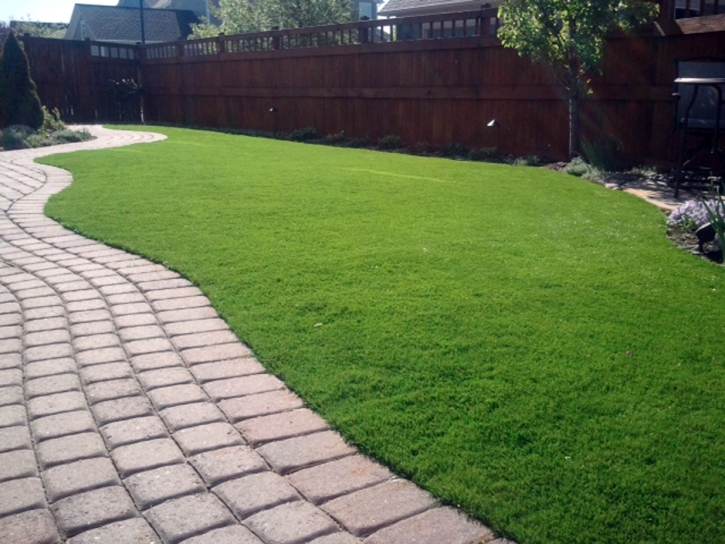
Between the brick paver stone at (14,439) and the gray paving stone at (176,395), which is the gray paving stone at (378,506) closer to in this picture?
the gray paving stone at (176,395)

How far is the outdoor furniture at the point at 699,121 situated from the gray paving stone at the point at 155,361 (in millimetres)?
5831

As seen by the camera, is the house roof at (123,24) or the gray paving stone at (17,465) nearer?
the gray paving stone at (17,465)

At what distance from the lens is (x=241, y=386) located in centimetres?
341

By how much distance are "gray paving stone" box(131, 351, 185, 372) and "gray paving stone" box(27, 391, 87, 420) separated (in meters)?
0.36

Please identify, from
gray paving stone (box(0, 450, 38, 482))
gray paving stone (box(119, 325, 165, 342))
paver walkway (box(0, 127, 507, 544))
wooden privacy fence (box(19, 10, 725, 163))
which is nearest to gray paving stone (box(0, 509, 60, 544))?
paver walkway (box(0, 127, 507, 544))

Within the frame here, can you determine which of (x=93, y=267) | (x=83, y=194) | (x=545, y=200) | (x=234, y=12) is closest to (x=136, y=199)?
(x=83, y=194)

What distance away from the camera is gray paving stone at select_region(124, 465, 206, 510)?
253cm

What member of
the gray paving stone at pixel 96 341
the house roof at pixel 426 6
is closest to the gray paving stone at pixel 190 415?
the gray paving stone at pixel 96 341

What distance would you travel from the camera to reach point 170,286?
4852mm

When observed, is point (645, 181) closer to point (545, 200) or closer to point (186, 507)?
point (545, 200)

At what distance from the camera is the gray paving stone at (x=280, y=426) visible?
2.96 metres

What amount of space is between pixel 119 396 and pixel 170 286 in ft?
5.32

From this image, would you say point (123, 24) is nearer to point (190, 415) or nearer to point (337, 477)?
point (190, 415)

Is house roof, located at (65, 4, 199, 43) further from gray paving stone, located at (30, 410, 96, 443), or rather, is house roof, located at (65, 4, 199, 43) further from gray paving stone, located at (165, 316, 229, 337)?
gray paving stone, located at (30, 410, 96, 443)
